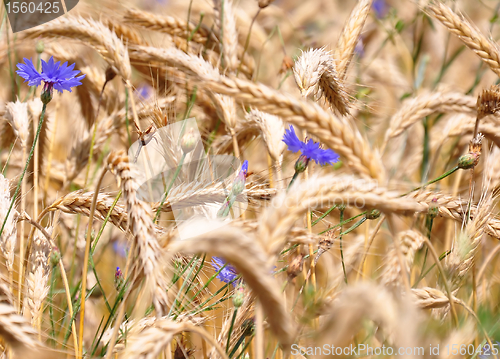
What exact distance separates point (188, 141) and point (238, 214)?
0.30 metres

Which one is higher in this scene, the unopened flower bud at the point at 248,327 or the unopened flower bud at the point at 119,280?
the unopened flower bud at the point at 119,280

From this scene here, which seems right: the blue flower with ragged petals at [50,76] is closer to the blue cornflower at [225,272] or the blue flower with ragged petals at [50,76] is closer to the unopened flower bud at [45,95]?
the unopened flower bud at [45,95]

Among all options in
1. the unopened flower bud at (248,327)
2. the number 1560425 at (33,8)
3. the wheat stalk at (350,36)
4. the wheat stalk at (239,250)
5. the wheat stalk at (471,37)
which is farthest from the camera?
the number 1560425 at (33,8)

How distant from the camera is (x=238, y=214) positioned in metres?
1.40

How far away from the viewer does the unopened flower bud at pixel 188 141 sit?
1274 millimetres

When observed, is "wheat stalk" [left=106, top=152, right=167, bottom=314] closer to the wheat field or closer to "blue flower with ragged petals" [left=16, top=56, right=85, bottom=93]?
the wheat field

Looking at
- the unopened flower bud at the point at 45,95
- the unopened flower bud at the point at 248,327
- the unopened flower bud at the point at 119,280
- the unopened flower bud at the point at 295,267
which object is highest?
the unopened flower bud at the point at 45,95

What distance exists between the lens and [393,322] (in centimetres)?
60

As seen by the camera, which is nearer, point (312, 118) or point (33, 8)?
point (312, 118)

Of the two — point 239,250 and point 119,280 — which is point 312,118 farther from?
point 119,280

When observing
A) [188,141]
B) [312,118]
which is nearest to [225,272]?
[188,141]

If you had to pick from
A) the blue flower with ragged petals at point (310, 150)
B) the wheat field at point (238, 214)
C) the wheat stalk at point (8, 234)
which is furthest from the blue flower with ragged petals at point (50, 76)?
Answer: the blue flower with ragged petals at point (310, 150)

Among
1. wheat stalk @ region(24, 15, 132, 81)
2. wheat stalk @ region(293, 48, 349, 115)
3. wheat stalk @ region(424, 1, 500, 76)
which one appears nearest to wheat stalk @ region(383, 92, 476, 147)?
wheat stalk @ region(424, 1, 500, 76)

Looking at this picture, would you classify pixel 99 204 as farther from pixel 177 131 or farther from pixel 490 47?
pixel 490 47
